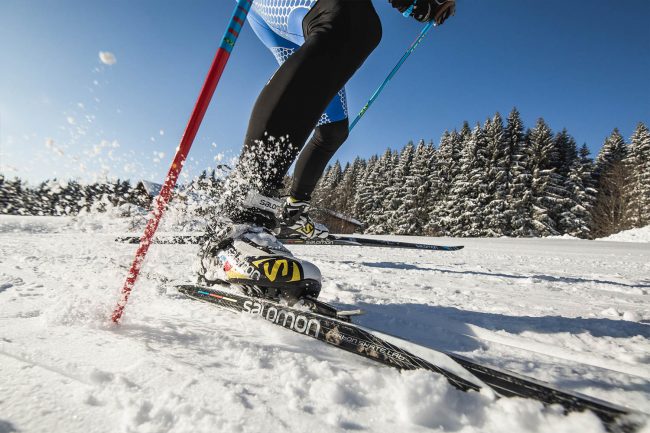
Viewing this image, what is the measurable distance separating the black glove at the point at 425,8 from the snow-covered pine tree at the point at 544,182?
2841 cm

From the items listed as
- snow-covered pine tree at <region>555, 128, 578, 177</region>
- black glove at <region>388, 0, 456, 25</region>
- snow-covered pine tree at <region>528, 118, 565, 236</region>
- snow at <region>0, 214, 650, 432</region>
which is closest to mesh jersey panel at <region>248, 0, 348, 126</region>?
black glove at <region>388, 0, 456, 25</region>

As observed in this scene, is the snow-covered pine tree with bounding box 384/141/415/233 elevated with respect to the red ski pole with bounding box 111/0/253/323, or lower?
elevated

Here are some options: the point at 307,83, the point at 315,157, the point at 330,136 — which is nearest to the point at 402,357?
the point at 307,83

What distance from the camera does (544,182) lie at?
26781mm

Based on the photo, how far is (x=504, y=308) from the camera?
5.33ft

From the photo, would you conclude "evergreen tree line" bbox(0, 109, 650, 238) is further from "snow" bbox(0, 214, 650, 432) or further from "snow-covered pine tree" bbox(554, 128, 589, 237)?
"snow" bbox(0, 214, 650, 432)

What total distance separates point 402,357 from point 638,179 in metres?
34.4

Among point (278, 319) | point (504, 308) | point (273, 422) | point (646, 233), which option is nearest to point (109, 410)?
point (273, 422)

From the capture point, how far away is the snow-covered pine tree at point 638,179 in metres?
23.8

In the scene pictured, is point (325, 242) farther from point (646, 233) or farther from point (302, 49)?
→ point (646, 233)

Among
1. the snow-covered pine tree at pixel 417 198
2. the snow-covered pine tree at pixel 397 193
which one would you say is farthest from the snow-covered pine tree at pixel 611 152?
the snow-covered pine tree at pixel 397 193

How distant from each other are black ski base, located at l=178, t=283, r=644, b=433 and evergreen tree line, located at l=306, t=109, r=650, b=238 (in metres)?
27.3

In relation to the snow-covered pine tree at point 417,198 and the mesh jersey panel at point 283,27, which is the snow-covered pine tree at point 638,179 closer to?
the snow-covered pine tree at point 417,198

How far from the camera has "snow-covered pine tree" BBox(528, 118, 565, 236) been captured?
25547 millimetres
